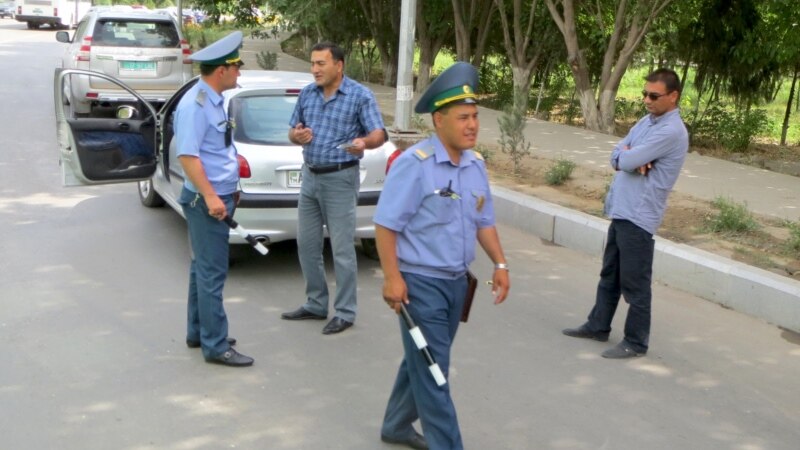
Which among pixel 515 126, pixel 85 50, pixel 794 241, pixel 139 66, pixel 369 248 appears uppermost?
pixel 85 50

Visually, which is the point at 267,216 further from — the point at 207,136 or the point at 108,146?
the point at 207,136

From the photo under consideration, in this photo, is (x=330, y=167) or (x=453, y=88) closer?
(x=453, y=88)

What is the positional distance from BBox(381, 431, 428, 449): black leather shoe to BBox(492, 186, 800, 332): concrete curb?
3316 mm

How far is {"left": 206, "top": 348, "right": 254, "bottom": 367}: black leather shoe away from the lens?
547 centimetres

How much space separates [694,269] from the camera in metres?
7.38

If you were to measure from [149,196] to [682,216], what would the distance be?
520cm

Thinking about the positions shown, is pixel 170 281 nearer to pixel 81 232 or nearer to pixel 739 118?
pixel 81 232

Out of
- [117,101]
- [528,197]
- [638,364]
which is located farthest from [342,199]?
[117,101]

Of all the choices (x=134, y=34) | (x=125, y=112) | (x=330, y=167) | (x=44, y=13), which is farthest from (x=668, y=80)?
(x=44, y=13)

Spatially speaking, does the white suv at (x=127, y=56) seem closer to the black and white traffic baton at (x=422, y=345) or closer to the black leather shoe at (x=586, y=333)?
the black leather shoe at (x=586, y=333)

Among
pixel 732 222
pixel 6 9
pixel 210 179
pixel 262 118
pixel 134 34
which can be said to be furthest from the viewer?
pixel 6 9

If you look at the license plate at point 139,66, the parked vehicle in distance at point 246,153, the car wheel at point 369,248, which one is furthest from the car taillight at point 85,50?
the car wheel at point 369,248

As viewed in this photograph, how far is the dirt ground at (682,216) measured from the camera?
7.76 meters

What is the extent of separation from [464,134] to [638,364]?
263 cm
